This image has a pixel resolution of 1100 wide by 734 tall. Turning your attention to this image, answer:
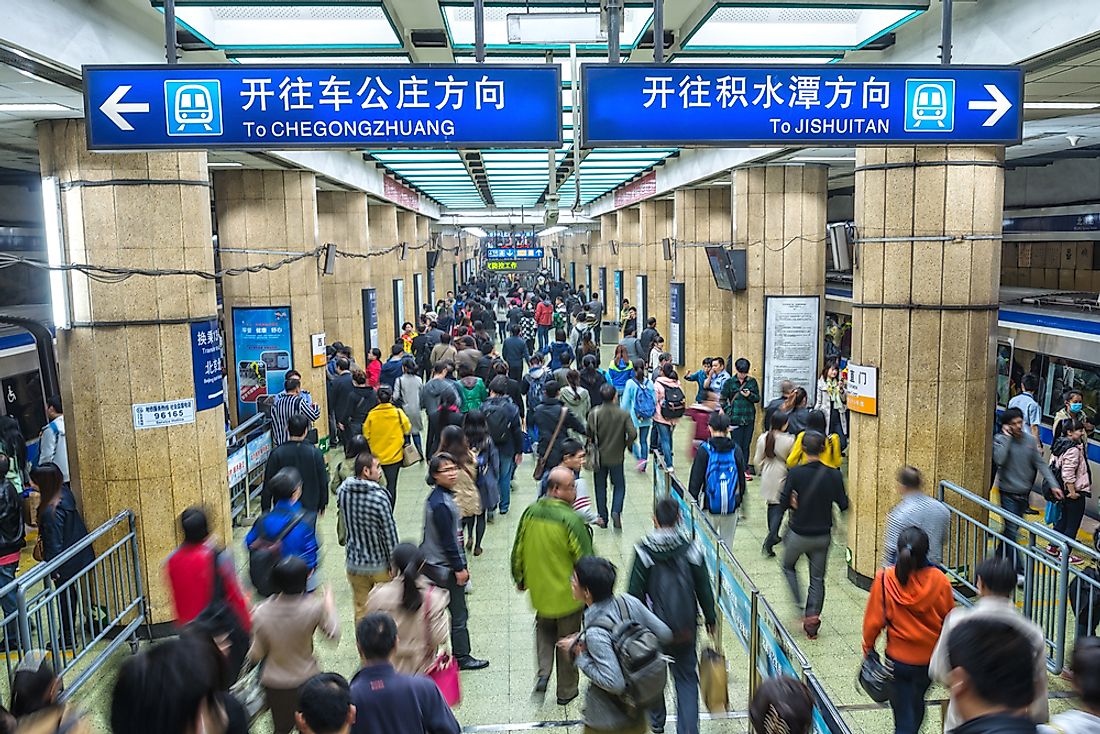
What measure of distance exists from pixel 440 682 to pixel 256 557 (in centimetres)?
143

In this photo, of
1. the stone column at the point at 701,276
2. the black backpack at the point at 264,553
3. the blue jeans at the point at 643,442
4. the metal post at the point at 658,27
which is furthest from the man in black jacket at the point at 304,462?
the stone column at the point at 701,276

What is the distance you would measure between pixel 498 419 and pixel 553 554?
12.1 feet

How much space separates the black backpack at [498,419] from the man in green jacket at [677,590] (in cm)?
416

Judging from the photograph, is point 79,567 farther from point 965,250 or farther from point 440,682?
point 965,250

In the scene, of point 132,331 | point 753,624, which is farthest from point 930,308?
point 132,331

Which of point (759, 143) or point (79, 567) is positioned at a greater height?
point (759, 143)

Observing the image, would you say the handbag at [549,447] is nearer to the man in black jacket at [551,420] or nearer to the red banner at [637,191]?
the man in black jacket at [551,420]

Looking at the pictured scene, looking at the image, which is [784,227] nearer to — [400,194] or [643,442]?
[643,442]

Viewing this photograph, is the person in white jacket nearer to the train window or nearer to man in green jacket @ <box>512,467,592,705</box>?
man in green jacket @ <box>512,467,592,705</box>

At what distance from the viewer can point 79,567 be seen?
629cm

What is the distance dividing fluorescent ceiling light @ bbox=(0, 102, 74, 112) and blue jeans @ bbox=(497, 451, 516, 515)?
16.3 feet

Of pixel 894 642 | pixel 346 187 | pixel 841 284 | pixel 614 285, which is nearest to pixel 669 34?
pixel 894 642

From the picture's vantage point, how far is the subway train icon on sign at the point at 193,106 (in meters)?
4.30

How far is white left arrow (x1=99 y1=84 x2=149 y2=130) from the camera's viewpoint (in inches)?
169
